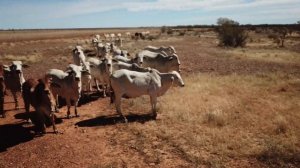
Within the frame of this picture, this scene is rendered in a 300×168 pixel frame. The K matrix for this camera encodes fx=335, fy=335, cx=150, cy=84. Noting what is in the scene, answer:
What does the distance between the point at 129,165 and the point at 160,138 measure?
2.03 metres

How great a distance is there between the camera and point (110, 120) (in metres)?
12.7

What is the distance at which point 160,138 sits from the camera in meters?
10.6

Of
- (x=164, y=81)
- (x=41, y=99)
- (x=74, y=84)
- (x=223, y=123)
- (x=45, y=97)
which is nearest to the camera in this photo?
(x=45, y=97)

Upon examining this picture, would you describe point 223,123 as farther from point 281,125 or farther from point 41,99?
point 41,99

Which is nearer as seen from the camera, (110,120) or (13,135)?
(13,135)

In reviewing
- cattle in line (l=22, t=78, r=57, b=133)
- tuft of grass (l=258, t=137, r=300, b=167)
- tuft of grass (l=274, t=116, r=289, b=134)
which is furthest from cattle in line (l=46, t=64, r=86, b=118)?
tuft of grass (l=274, t=116, r=289, b=134)

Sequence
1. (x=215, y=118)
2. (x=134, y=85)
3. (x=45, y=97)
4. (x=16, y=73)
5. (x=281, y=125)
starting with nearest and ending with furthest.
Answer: (x=45, y=97) < (x=281, y=125) < (x=215, y=118) < (x=134, y=85) < (x=16, y=73)

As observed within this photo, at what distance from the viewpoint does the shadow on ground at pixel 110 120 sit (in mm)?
12211

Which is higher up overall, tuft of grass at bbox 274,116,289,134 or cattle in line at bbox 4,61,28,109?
cattle in line at bbox 4,61,28,109

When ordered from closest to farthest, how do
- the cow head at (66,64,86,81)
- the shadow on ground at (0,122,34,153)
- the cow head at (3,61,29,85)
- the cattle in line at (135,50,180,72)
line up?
1. the shadow on ground at (0,122,34,153)
2. the cow head at (66,64,86,81)
3. the cow head at (3,61,29,85)
4. the cattle in line at (135,50,180,72)

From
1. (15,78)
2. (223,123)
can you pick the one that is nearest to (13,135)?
(15,78)

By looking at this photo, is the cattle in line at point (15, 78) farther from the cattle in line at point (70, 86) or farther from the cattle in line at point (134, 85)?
the cattle in line at point (134, 85)

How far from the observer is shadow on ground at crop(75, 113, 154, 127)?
40.1ft

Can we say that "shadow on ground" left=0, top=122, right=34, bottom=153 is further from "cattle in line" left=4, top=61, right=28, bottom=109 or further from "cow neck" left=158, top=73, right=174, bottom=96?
"cow neck" left=158, top=73, right=174, bottom=96
